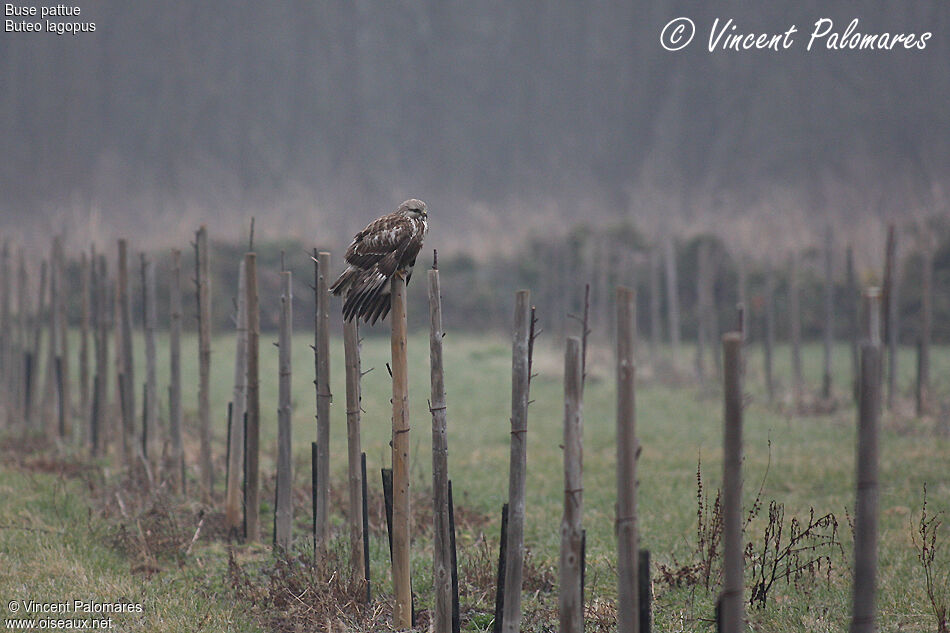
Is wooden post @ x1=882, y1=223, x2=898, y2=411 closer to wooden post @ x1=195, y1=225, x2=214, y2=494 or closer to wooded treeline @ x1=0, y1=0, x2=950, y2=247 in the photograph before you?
wooden post @ x1=195, y1=225, x2=214, y2=494

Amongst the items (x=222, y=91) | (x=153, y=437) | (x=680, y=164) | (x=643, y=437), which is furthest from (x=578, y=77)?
(x=153, y=437)

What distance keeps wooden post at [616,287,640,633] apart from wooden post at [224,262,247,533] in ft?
11.6

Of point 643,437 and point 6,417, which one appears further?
point 643,437

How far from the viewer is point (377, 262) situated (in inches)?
167

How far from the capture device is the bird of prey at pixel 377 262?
420 cm

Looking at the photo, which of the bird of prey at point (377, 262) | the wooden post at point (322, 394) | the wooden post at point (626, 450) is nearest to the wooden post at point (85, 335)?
the wooden post at point (322, 394)

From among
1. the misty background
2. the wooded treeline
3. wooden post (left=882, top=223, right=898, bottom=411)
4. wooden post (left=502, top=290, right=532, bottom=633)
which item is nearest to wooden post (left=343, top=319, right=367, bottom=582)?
wooden post (left=502, top=290, right=532, bottom=633)

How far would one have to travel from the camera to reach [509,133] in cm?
6219

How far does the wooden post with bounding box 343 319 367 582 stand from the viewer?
4.57 meters

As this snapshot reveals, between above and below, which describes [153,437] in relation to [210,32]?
below

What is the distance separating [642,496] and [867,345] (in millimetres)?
5198

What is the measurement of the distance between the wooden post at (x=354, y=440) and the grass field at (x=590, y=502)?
49 cm

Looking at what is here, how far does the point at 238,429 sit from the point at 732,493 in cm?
408

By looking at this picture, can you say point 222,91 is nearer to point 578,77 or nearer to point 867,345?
point 578,77
